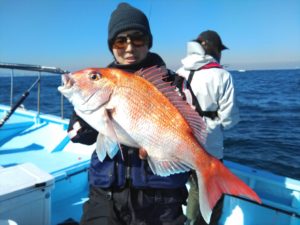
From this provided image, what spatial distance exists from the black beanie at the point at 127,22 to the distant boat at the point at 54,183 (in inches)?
62.7

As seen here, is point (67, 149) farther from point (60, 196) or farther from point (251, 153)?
point (251, 153)

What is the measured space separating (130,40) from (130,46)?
47 millimetres

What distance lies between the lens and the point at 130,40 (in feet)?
7.62

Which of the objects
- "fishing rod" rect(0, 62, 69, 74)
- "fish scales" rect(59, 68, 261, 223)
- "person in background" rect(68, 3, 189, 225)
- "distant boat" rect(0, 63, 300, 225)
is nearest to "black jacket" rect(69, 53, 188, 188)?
"person in background" rect(68, 3, 189, 225)

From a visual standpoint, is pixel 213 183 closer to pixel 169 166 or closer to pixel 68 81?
pixel 169 166

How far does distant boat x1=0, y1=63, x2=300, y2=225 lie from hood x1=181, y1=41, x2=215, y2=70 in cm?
160

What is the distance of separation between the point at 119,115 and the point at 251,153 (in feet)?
30.9

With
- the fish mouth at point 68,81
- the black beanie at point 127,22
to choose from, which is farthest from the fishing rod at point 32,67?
the fish mouth at point 68,81

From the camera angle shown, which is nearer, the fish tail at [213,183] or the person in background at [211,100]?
the fish tail at [213,183]

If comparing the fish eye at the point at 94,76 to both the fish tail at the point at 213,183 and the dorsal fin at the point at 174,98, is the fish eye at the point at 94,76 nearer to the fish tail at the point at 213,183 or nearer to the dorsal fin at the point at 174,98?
the dorsal fin at the point at 174,98

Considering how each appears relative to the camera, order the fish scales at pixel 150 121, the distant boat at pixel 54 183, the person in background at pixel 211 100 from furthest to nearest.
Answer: the person in background at pixel 211 100 < the distant boat at pixel 54 183 < the fish scales at pixel 150 121

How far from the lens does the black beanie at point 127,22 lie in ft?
7.54

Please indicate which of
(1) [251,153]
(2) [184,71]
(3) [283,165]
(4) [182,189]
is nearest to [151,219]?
(4) [182,189]

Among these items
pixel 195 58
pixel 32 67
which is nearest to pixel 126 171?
pixel 195 58
